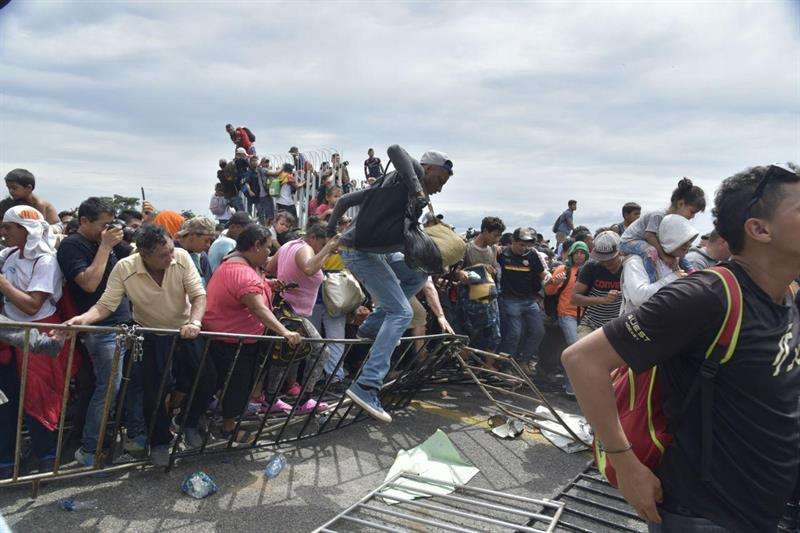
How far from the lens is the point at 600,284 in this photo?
5.83 meters

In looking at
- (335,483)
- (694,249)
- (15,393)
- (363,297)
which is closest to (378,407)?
(335,483)

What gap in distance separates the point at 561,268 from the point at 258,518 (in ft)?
17.9

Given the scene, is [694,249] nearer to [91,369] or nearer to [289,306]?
[289,306]

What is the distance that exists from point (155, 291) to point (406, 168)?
Answer: 2028mm

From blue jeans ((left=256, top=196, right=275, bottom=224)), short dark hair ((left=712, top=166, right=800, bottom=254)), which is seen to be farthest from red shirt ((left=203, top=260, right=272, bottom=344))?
blue jeans ((left=256, top=196, right=275, bottom=224))

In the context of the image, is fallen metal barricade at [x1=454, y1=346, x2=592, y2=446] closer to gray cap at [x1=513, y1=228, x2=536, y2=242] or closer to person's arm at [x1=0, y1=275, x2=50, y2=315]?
gray cap at [x1=513, y1=228, x2=536, y2=242]

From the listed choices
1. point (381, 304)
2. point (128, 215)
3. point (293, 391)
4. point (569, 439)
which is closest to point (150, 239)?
point (381, 304)

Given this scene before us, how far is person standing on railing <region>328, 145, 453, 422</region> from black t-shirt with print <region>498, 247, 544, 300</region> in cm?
304

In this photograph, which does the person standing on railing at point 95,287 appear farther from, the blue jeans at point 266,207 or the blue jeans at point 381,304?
the blue jeans at point 266,207

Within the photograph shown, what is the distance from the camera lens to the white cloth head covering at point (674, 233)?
12.8 ft

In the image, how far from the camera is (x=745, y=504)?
1.61 m

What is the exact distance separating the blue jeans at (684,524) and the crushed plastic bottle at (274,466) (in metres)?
3.04

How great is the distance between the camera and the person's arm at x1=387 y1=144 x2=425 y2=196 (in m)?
3.94

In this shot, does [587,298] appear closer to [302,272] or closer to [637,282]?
[637,282]
